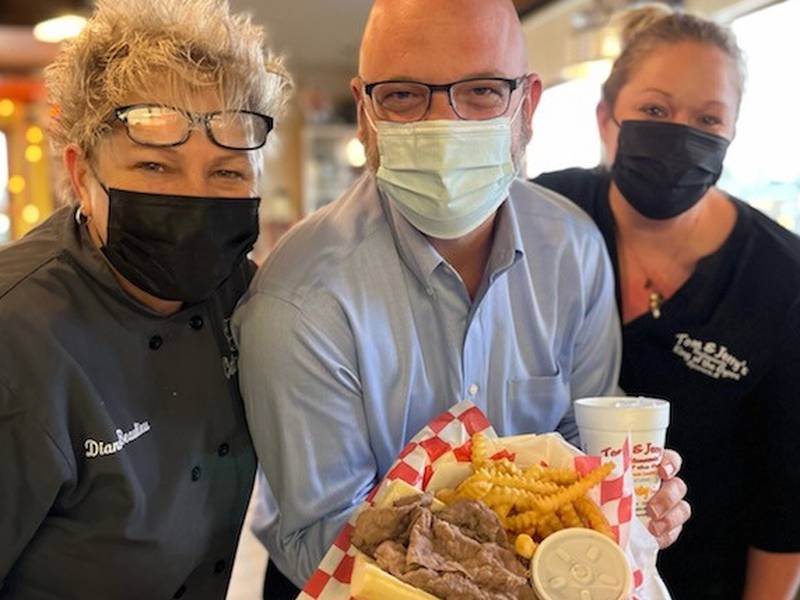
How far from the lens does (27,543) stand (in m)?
1.20

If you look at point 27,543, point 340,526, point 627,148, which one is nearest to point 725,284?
point 627,148

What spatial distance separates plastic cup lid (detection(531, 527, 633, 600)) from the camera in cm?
104

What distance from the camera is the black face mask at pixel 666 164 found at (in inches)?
66.4

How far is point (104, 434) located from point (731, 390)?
116cm

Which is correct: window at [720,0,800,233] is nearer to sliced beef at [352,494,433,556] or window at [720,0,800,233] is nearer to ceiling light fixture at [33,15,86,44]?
sliced beef at [352,494,433,556]

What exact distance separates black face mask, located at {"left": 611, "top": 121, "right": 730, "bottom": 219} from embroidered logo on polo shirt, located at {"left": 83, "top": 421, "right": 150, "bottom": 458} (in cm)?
108

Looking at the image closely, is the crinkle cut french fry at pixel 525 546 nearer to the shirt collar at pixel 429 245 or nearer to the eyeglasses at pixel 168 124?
the shirt collar at pixel 429 245

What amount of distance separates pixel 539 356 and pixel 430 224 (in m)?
0.32

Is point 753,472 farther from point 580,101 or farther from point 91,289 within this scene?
point 580,101

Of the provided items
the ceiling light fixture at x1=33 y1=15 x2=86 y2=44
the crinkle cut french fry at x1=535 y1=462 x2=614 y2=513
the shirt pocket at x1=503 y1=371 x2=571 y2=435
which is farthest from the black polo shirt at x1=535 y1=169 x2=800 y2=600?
the ceiling light fixture at x1=33 y1=15 x2=86 y2=44

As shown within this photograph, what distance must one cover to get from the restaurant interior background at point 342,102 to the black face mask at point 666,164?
A: 21 centimetres

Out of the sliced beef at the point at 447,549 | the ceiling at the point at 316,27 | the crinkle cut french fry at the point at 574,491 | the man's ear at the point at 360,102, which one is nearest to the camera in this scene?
the sliced beef at the point at 447,549

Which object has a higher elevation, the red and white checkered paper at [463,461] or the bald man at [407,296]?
the bald man at [407,296]

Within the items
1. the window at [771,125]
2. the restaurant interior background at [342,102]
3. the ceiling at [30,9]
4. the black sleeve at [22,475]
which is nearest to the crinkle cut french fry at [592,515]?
the black sleeve at [22,475]
